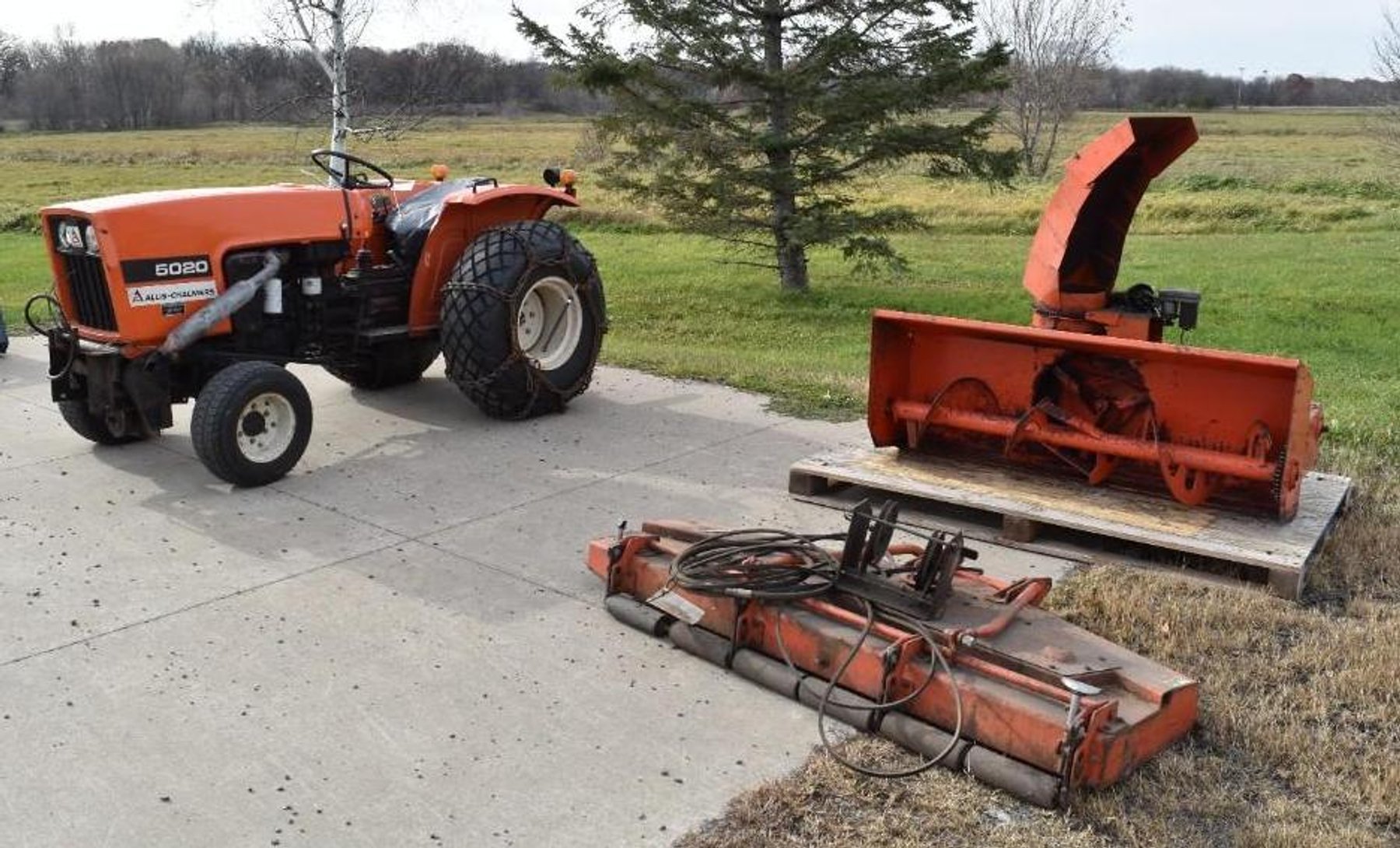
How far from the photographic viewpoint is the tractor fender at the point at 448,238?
7234 millimetres

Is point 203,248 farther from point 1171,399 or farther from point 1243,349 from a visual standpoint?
point 1243,349

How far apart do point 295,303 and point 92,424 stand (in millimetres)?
1216

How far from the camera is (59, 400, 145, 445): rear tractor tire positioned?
255 inches

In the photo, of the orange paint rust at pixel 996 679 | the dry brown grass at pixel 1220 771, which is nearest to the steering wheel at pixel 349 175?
the orange paint rust at pixel 996 679

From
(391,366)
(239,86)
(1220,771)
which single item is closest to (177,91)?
(239,86)

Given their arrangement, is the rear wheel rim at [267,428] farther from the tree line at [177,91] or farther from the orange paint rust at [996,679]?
the tree line at [177,91]

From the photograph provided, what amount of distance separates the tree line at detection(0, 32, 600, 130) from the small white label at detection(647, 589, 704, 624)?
10510 millimetres

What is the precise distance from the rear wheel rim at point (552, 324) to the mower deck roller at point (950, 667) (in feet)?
10.6

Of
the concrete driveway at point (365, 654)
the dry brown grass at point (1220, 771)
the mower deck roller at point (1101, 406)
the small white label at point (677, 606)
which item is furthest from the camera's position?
the mower deck roller at point (1101, 406)

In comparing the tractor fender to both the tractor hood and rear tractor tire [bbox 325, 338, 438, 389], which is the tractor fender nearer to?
rear tractor tire [bbox 325, 338, 438, 389]

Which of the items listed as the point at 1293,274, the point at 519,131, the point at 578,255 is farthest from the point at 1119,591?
the point at 519,131

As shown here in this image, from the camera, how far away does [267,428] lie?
20.0 ft

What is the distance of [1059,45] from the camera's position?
3475 cm

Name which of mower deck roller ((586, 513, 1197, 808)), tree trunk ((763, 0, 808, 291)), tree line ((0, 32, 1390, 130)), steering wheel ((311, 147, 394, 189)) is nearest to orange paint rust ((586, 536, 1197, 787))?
mower deck roller ((586, 513, 1197, 808))
